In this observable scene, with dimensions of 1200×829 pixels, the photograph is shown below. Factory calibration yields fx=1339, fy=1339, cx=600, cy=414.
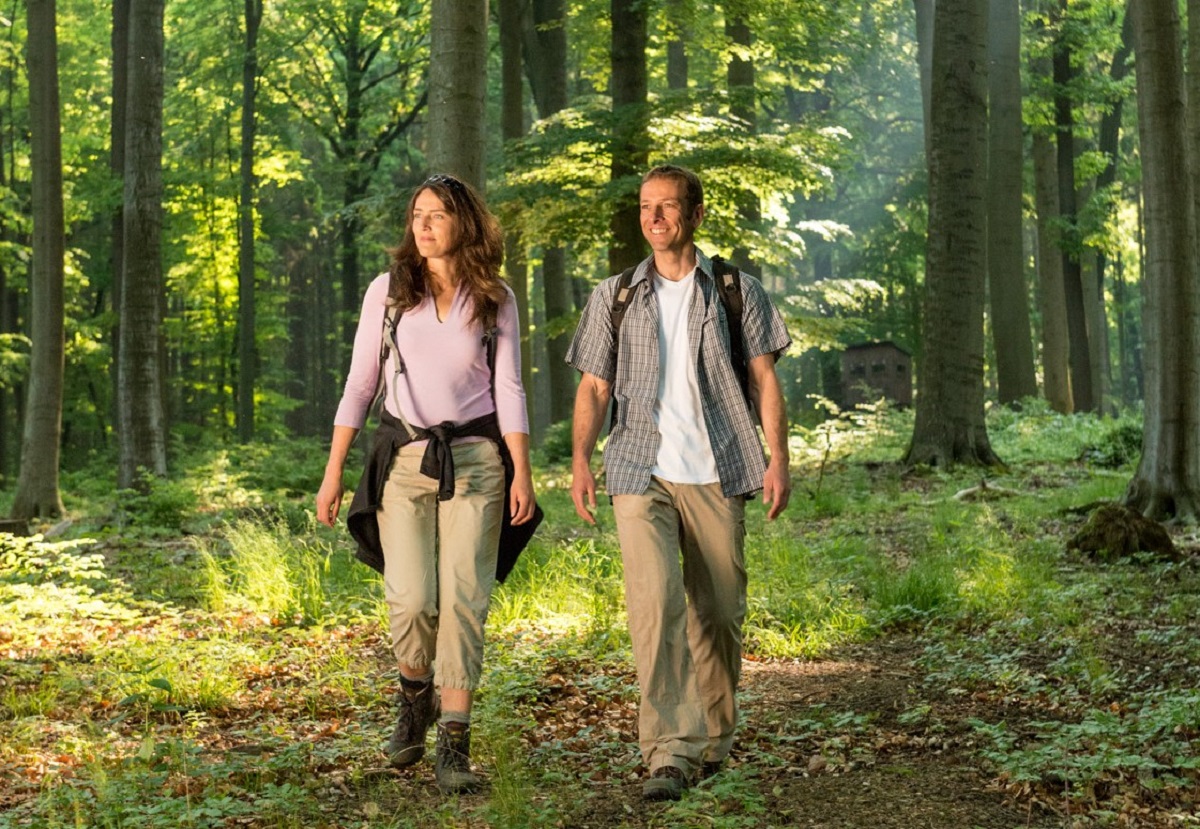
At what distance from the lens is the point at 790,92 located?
1813 inches

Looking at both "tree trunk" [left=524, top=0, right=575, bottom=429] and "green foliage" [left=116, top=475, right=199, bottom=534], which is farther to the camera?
"tree trunk" [left=524, top=0, right=575, bottom=429]

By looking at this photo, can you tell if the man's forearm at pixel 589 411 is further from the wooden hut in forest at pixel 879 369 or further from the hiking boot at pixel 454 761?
the wooden hut in forest at pixel 879 369

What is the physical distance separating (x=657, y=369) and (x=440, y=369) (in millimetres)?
858

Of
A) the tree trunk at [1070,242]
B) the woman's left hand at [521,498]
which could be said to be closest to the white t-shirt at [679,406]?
the woman's left hand at [521,498]

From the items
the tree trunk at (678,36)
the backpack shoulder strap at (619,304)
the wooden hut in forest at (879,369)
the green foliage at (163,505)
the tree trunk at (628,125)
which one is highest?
the tree trunk at (678,36)

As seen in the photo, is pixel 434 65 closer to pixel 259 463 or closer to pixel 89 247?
pixel 259 463

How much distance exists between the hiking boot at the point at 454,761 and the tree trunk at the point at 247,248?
75.3 feet

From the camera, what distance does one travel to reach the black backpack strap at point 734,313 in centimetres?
523

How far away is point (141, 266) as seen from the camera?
51.2ft

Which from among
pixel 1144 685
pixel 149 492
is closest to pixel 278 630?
pixel 1144 685

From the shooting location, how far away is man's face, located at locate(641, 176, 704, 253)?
5.19m

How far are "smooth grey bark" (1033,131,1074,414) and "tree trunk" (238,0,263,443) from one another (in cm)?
1565

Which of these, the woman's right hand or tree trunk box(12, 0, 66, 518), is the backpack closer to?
the woman's right hand

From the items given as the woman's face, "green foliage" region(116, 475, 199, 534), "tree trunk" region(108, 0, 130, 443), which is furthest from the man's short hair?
"tree trunk" region(108, 0, 130, 443)
